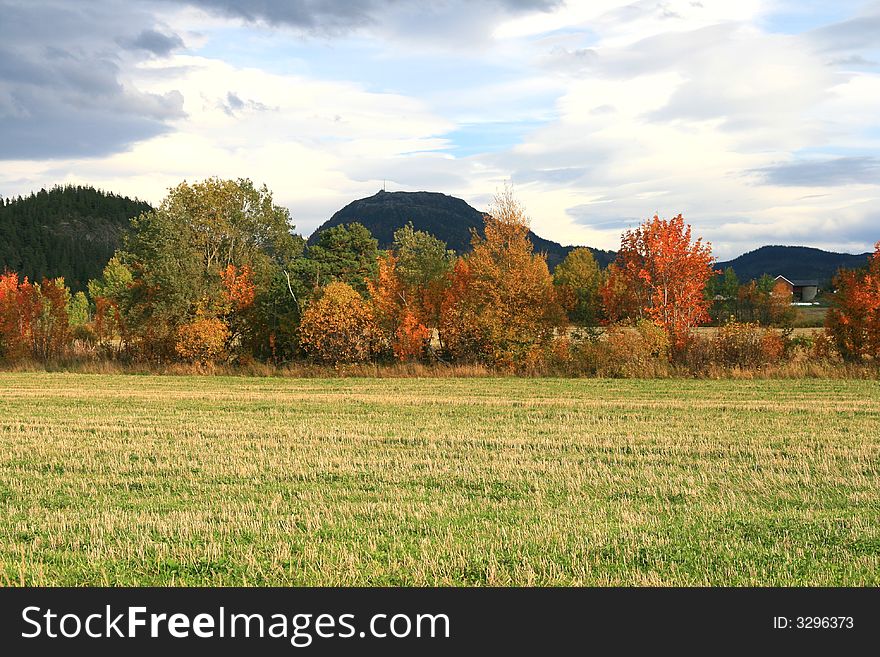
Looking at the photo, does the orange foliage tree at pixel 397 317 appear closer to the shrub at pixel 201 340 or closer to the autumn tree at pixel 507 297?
the autumn tree at pixel 507 297

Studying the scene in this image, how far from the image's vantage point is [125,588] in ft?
25.0

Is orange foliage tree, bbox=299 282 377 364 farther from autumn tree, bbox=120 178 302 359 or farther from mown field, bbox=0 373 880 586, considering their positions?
mown field, bbox=0 373 880 586

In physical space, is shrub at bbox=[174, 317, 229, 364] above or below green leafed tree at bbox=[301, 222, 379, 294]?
below

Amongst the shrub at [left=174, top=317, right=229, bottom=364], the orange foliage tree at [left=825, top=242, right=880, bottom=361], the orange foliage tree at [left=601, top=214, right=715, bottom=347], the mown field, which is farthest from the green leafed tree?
the orange foliage tree at [left=825, top=242, right=880, bottom=361]

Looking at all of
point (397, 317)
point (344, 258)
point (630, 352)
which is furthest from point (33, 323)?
point (630, 352)

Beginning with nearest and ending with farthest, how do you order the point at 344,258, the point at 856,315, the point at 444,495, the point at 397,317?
the point at 444,495
the point at 856,315
the point at 397,317
the point at 344,258

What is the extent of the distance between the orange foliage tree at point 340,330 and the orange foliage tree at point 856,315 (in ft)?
79.2

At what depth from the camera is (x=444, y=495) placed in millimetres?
12547

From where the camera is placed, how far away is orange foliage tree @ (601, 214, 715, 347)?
1780 inches

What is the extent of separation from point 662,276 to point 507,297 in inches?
373

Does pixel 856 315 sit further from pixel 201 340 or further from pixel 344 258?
pixel 201 340

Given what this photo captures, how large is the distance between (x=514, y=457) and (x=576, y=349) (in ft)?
84.5

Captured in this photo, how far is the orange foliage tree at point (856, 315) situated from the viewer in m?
41.2

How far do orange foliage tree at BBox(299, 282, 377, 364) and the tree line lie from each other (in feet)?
0.25
